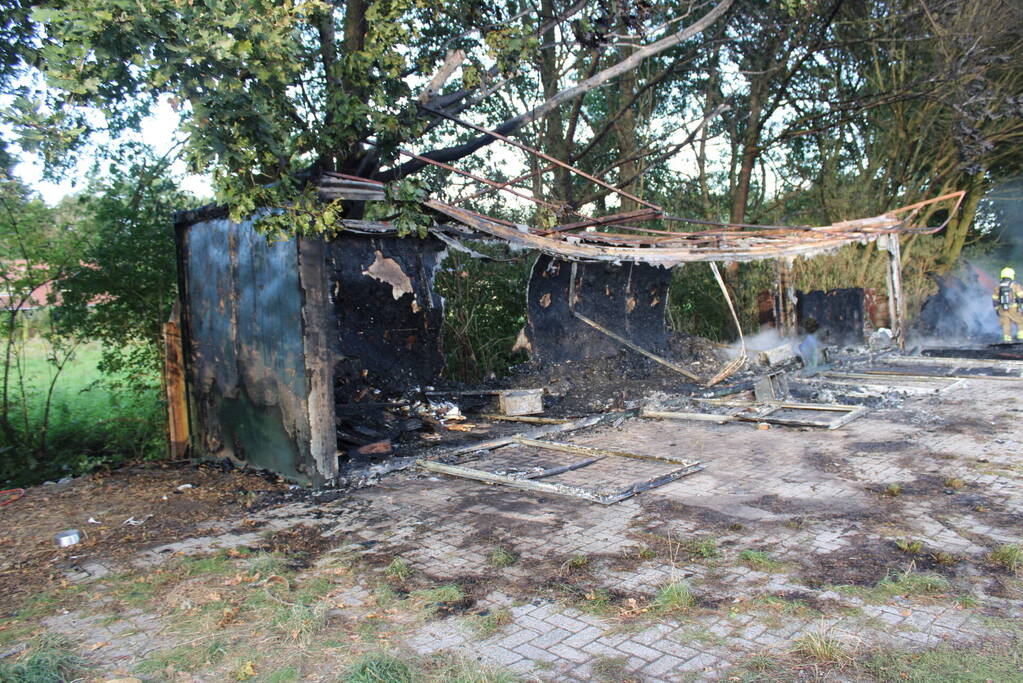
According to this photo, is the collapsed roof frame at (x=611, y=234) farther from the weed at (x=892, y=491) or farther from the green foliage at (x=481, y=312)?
the weed at (x=892, y=491)

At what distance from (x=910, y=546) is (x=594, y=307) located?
26.1 feet

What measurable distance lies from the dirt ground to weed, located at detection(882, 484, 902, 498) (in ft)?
0.19

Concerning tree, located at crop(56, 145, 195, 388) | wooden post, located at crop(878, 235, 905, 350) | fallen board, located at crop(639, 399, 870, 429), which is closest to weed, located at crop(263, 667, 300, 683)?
tree, located at crop(56, 145, 195, 388)

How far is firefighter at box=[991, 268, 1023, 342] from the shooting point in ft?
53.9

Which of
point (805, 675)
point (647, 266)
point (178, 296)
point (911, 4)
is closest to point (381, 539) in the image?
point (805, 675)

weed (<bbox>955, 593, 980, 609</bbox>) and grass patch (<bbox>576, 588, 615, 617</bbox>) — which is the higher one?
grass patch (<bbox>576, 588, 615, 617</bbox>)

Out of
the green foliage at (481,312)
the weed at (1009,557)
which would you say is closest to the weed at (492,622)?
the weed at (1009,557)

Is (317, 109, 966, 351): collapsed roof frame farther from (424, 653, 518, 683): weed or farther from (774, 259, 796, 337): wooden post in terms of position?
(424, 653, 518, 683): weed

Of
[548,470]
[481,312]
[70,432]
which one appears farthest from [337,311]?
[548,470]

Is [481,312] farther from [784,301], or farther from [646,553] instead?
[646,553]

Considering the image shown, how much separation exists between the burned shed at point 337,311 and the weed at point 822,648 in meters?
4.16

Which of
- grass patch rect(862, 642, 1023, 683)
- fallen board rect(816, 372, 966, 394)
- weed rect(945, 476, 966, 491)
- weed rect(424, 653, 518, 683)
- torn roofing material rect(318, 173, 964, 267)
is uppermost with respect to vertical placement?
torn roofing material rect(318, 173, 964, 267)

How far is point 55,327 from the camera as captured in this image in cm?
799

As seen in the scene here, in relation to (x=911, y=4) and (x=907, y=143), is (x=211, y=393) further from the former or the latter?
(x=907, y=143)
